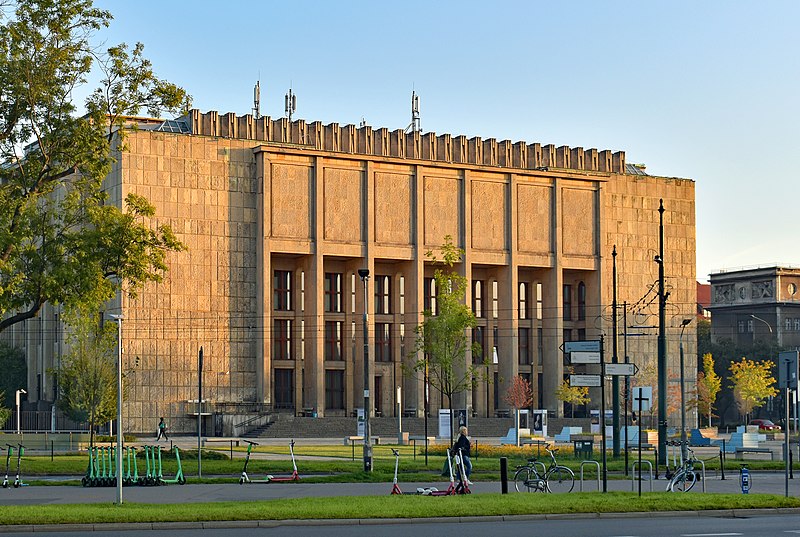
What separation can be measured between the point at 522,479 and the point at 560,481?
4.46 feet

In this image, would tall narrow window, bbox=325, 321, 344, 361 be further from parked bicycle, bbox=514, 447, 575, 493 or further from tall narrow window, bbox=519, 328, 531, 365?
parked bicycle, bbox=514, 447, 575, 493

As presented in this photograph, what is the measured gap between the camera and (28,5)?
33125 mm

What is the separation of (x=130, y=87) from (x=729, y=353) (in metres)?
107

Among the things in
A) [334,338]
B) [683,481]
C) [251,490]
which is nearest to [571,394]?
[334,338]

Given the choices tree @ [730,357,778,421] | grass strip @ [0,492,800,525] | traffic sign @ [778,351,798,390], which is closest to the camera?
grass strip @ [0,492,800,525]

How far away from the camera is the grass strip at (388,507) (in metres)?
23.8

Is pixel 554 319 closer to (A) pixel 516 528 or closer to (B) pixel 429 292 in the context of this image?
(B) pixel 429 292

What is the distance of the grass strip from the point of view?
937 inches

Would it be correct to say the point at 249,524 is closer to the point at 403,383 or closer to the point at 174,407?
the point at 174,407

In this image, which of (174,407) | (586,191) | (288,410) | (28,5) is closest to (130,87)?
(28,5)

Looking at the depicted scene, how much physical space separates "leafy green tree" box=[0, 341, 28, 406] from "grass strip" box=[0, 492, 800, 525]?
268 feet

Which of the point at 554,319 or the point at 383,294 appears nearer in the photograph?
the point at 383,294

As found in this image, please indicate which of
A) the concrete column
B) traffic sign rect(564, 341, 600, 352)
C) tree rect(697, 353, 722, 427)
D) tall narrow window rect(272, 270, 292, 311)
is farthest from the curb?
tree rect(697, 353, 722, 427)

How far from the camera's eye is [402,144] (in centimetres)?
9812
